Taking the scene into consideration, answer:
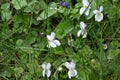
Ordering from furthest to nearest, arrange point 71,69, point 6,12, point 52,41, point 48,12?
1. point 6,12
2. point 48,12
3. point 52,41
4. point 71,69

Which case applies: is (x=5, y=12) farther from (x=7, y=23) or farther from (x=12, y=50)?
(x=12, y=50)

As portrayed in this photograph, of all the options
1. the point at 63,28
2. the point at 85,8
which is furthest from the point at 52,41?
the point at 85,8

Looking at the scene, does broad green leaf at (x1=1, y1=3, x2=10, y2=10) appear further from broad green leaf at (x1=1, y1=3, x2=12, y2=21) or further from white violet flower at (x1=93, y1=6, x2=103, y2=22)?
white violet flower at (x1=93, y1=6, x2=103, y2=22)

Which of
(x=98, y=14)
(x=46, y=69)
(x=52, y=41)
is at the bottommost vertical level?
(x=46, y=69)

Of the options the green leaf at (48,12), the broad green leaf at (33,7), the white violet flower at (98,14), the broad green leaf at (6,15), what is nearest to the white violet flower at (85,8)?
the white violet flower at (98,14)

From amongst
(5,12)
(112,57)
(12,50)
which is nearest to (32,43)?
(12,50)

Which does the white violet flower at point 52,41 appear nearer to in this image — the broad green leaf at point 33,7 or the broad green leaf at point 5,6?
the broad green leaf at point 33,7

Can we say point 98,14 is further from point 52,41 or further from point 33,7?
point 33,7

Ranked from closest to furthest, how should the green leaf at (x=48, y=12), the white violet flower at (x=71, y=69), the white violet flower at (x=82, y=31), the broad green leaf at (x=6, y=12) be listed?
the white violet flower at (x=71, y=69), the white violet flower at (x=82, y=31), the green leaf at (x=48, y=12), the broad green leaf at (x=6, y=12)

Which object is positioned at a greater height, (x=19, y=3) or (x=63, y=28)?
(x=19, y=3)

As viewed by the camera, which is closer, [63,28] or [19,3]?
[63,28]
